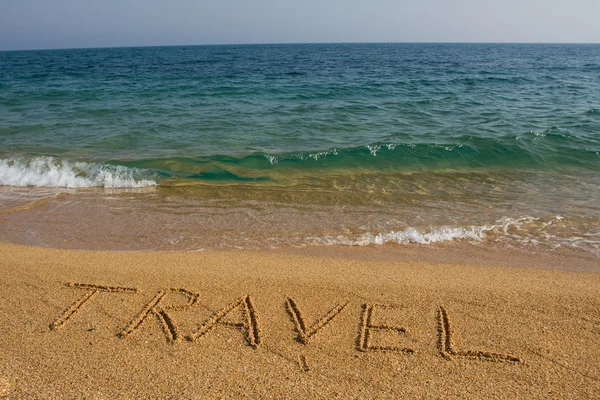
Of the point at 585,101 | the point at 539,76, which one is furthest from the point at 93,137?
the point at 539,76

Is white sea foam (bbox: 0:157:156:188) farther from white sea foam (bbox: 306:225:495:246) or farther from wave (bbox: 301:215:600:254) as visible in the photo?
wave (bbox: 301:215:600:254)

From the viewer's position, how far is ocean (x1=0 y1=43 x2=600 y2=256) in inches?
219

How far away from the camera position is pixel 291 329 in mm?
3330

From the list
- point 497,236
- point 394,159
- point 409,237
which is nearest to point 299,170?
point 394,159

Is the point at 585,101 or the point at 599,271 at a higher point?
the point at 585,101

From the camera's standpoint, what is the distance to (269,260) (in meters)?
4.61

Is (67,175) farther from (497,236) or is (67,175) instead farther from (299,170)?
(497,236)

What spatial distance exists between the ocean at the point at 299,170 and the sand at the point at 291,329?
0.97 m

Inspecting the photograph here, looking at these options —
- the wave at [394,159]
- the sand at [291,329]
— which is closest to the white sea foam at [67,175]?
the wave at [394,159]

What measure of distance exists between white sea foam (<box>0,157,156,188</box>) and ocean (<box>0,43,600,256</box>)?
4 cm

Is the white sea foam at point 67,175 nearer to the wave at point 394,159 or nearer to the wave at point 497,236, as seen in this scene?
the wave at point 394,159

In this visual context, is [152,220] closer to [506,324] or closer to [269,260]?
[269,260]

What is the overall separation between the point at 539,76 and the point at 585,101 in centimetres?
914

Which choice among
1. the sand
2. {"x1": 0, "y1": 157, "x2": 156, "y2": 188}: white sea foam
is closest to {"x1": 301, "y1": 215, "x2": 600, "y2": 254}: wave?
the sand
